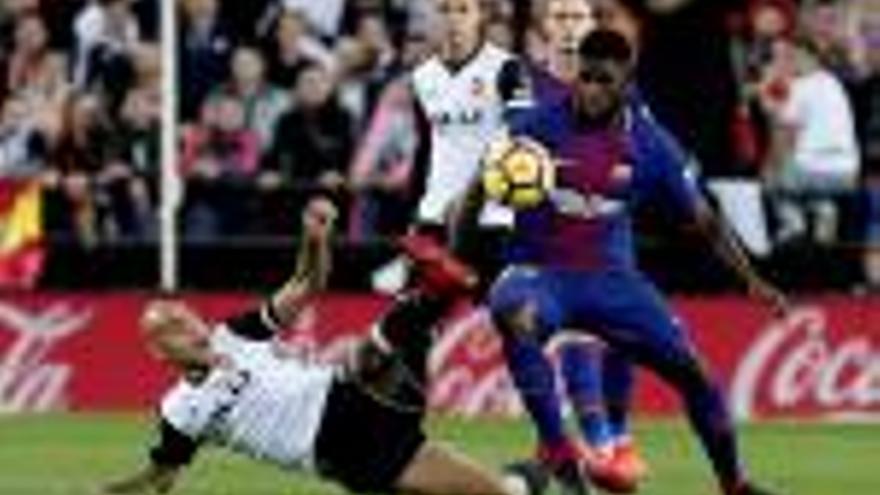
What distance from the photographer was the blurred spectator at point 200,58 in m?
24.0

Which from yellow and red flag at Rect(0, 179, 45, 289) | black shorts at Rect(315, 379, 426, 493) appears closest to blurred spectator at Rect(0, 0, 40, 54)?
yellow and red flag at Rect(0, 179, 45, 289)

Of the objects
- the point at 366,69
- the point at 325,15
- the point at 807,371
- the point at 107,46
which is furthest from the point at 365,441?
the point at 325,15

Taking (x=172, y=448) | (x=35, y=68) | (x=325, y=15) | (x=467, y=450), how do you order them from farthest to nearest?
(x=325, y=15)
(x=35, y=68)
(x=467, y=450)
(x=172, y=448)

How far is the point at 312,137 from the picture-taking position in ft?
77.0

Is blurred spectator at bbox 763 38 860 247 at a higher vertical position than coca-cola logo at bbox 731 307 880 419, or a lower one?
higher

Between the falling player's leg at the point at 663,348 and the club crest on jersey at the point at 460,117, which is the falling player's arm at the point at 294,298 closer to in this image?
the falling player's leg at the point at 663,348

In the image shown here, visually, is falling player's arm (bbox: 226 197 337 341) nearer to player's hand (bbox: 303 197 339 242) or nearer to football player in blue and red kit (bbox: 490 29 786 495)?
player's hand (bbox: 303 197 339 242)

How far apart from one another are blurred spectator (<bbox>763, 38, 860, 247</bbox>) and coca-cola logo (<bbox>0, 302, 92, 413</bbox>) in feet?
14.2

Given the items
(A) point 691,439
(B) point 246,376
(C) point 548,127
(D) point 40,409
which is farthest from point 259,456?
(D) point 40,409

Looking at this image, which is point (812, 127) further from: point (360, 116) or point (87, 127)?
point (87, 127)

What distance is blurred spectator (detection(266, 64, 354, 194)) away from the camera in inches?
920

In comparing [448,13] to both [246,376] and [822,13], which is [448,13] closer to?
[246,376]

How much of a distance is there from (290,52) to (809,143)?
10.8ft

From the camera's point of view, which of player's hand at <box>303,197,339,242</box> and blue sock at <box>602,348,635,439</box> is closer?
player's hand at <box>303,197,339,242</box>
